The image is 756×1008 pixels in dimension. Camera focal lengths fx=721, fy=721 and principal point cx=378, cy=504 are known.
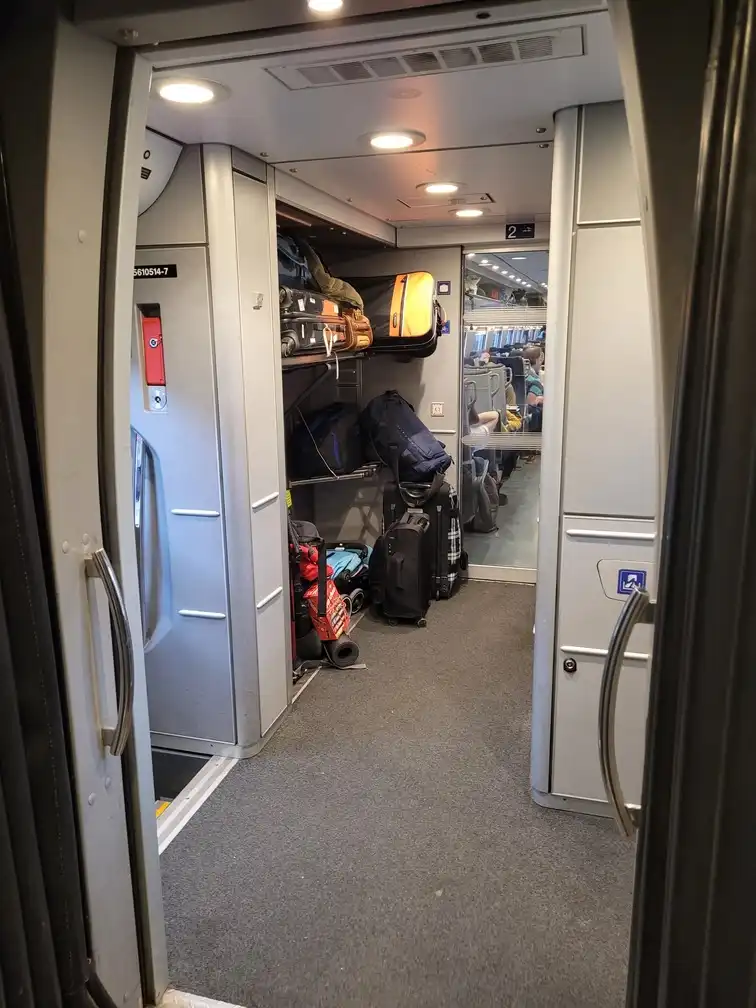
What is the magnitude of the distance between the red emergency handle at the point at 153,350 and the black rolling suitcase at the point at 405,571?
2115 millimetres

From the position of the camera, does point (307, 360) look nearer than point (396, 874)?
No

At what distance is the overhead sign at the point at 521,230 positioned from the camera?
193 inches

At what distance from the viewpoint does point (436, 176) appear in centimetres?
340

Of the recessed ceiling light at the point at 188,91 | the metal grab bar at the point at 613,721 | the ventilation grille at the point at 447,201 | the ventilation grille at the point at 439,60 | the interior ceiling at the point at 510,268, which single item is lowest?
the metal grab bar at the point at 613,721

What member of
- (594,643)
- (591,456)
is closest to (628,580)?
(594,643)

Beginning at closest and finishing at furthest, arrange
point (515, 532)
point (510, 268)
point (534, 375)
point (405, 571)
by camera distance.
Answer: point (405, 571) < point (510, 268) < point (534, 375) < point (515, 532)

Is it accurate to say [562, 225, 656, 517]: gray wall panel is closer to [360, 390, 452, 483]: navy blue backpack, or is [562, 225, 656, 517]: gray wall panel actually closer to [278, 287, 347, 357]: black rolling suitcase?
[278, 287, 347, 357]: black rolling suitcase

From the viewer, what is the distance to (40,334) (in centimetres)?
131

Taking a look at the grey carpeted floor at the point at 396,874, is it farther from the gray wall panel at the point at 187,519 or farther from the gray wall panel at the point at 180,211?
the gray wall panel at the point at 180,211

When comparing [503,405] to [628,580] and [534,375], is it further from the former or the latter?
[628,580]

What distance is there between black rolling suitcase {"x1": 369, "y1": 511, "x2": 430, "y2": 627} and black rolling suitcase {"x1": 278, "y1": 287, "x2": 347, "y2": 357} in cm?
126

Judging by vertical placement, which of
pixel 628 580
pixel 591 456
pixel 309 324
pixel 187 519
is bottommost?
pixel 628 580

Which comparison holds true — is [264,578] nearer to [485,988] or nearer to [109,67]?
[485,988]

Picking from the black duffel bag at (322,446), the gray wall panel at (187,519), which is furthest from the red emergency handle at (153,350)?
the black duffel bag at (322,446)
